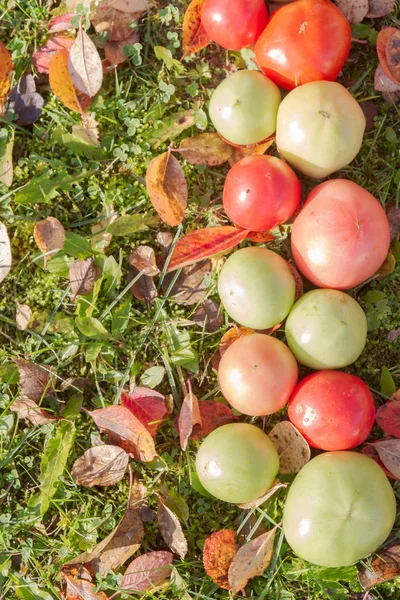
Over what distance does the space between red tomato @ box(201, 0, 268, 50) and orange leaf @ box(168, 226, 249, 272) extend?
0.86 meters

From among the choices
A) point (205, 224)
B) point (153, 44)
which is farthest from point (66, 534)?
point (153, 44)

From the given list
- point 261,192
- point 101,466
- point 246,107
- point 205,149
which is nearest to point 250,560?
point 101,466

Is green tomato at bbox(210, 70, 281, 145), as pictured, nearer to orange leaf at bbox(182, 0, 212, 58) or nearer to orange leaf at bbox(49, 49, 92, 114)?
orange leaf at bbox(182, 0, 212, 58)

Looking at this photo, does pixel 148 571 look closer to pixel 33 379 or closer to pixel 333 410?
pixel 33 379

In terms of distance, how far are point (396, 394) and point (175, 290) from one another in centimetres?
112

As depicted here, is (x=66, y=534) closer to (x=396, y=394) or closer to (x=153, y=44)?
(x=396, y=394)

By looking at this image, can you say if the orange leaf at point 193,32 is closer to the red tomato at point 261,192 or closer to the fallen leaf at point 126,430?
the red tomato at point 261,192

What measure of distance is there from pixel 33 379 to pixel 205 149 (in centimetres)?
133

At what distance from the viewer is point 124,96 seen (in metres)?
3.26

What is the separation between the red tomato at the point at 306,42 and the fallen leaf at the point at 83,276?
1209 mm

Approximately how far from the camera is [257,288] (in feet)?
9.09

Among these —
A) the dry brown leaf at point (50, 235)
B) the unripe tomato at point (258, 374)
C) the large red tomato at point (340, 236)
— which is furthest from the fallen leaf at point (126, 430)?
the large red tomato at point (340, 236)

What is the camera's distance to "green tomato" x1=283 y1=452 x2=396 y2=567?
262cm

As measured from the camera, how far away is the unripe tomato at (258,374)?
9.04 feet
